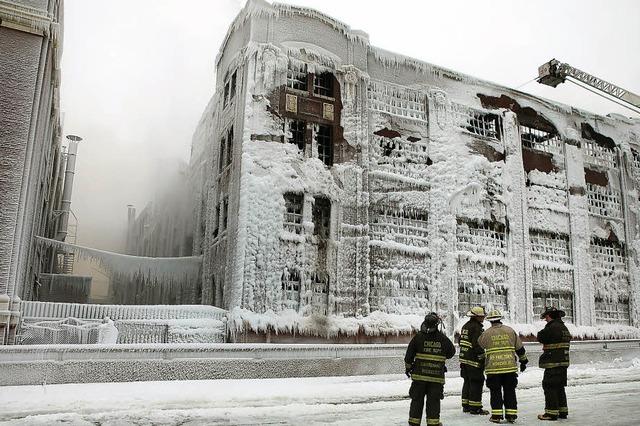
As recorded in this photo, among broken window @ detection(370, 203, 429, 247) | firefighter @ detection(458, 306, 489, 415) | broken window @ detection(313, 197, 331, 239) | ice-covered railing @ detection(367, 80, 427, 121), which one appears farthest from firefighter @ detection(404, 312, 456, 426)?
ice-covered railing @ detection(367, 80, 427, 121)

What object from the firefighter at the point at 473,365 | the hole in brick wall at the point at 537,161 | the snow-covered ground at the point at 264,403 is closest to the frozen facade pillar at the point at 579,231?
the hole in brick wall at the point at 537,161

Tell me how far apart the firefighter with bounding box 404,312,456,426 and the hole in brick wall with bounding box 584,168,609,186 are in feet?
80.3

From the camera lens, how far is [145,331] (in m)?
18.9

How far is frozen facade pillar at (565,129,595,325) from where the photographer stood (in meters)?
27.7

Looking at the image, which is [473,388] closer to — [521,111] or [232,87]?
[232,87]

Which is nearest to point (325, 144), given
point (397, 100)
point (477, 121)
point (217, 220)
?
point (397, 100)

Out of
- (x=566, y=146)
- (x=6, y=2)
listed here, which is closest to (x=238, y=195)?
(x=6, y=2)

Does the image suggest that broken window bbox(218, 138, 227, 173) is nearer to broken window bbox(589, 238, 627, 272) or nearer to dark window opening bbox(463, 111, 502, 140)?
dark window opening bbox(463, 111, 502, 140)

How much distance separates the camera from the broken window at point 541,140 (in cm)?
2858

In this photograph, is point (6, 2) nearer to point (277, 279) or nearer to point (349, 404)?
point (277, 279)

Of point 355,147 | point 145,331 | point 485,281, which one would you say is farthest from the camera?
point 485,281

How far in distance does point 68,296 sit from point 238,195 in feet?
40.6

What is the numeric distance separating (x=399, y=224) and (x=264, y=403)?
14.4 m

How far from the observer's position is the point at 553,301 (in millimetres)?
27266
